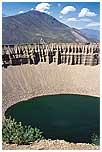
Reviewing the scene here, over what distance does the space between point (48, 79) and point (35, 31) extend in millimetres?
3044

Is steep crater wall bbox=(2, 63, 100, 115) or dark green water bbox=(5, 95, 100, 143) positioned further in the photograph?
steep crater wall bbox=(2, 63, 100, 115)

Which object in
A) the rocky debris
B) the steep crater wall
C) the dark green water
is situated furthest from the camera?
the steep crater wall

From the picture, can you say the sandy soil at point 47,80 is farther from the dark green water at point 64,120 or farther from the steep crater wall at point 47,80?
the dark green water at point 64,120

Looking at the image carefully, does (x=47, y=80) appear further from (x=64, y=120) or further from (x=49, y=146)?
(x=49, y=146)

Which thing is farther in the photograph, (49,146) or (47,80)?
(47,80)

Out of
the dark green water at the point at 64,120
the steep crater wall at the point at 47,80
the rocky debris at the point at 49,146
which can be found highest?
the steep crater wall at the point at 47,80

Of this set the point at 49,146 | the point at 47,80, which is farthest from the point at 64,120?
the point at 47,80

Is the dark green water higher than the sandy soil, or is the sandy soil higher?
the sandy soil

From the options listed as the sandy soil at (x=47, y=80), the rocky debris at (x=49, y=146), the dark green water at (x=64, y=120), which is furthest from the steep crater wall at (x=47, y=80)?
the rocky debris at (x=49, y=146)

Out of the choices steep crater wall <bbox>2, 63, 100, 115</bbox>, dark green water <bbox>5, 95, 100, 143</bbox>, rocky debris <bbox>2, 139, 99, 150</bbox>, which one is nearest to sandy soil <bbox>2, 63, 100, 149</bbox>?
steep crater wall <bbox>2, 63, 100, 115</bbox>

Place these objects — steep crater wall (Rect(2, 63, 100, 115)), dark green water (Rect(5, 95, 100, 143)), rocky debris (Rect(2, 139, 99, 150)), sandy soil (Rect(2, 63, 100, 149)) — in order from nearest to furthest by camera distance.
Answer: rocky debris (Rect(2, 139, 99, 150)) < dark green water (Rect(5, 95, 100, 143)) < sandy soil (Rect(2, 63, 100, 149)) < steep crater wall (Rect(2, 63, 100, 115))

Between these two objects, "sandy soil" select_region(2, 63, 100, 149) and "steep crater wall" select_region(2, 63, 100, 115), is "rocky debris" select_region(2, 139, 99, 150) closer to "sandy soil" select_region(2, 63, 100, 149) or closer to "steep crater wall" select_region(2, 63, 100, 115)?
"sandy soil" select_region(2, 63, 100, 149)

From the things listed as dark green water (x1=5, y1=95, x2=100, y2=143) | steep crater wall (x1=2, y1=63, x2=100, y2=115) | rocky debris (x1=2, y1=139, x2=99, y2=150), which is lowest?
dark green water (x1=5, y1=95, x2=100, y2=143)

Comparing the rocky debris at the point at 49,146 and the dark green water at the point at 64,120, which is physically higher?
the rocky debris at the point at 49,146
